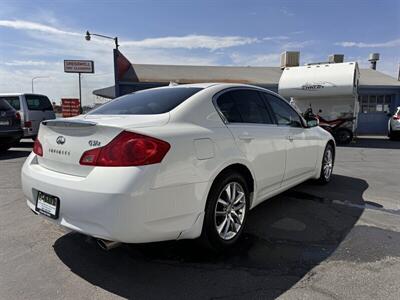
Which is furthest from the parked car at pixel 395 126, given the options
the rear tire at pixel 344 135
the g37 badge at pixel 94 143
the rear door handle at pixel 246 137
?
the g37 badge at pixel 94 143

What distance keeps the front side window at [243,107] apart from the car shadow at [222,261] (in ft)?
4.16

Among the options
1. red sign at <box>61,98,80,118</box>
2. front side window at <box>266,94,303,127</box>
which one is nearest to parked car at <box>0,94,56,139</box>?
front side window at <box>266,94,303,127</box>

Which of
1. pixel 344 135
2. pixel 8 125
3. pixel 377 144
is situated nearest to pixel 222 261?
pixel 8 125

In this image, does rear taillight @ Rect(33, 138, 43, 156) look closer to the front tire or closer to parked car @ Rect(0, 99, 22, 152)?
the front tire

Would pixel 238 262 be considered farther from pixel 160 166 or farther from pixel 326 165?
pixel 326 165

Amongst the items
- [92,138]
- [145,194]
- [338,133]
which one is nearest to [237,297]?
[145,194]

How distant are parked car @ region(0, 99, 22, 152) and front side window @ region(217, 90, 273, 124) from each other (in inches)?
311

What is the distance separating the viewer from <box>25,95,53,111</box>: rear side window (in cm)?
1112

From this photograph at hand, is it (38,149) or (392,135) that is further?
(392,135)

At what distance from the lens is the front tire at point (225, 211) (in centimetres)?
301

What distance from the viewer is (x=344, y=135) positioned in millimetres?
14070

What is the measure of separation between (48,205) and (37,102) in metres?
9.96

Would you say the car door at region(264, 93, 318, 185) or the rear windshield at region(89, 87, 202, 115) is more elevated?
the rear windshield at region(89, 87, 202, 115)

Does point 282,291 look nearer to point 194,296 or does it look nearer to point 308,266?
point 308,266
